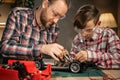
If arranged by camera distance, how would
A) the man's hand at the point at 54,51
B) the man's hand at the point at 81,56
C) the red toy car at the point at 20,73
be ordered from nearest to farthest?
the red toy car at the point at 20,73, the man's hand at the point at 54,51, the man's hand at the point at 81,56

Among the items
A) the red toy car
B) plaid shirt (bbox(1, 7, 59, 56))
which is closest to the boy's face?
plaid shirt (bbox(1, 7, 59, 56))

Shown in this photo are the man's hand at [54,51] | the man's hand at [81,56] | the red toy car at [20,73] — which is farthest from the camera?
the man's hand at [81,56]

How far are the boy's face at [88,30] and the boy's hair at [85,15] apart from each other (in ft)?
0.04

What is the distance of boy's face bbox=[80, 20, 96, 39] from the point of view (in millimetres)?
960

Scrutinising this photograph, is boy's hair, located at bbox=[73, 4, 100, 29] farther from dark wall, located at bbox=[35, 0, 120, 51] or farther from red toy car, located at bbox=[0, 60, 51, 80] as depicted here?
red toy car, located at bbox=[0, 60, 51, 80]

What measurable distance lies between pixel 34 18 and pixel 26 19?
1.2 inches

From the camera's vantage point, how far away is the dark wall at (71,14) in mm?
987

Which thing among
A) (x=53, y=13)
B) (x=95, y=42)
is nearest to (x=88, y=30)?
→ (x=95, y=42)

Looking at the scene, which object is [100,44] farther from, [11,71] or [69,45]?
[11,71]

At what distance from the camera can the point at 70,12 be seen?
98 cm

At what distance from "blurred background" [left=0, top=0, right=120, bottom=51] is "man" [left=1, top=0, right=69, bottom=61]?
0.04 metres

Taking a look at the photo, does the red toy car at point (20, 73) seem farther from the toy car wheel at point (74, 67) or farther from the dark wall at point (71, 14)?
the dark wall at point (71, 14)

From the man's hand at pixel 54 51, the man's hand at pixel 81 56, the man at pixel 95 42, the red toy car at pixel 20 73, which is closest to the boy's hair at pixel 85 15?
the man at pixel 95 42

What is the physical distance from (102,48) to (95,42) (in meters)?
0.04
